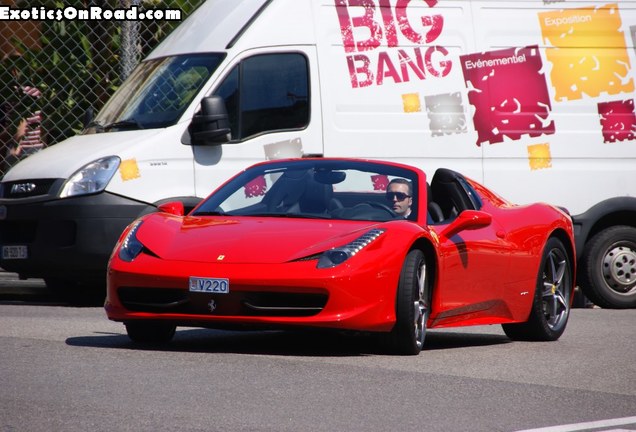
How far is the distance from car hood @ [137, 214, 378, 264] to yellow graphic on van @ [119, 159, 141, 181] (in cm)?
322

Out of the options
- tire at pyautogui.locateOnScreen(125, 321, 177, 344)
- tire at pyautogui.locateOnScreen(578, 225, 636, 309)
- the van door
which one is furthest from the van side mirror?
tire at pyautogui.locateOnScreen(578, 225, 636, 309)

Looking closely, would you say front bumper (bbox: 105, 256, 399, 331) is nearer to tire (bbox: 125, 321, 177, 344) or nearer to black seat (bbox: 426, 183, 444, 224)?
tire (bbox: 125, 321, 177, 344)

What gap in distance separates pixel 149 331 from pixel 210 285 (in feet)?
2.77

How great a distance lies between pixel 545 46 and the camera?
13.6 m

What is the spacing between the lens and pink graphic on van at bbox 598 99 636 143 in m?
13.7

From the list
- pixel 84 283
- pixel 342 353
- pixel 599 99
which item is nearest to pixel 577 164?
pixel 599 99

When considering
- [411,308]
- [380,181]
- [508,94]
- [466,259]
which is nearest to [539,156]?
[508,94]

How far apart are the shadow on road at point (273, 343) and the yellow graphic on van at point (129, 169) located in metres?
2.28

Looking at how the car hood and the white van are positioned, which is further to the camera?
the white van

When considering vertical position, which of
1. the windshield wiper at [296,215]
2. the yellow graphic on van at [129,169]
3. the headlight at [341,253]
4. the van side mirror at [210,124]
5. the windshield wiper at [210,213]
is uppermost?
the van side mirror at [210,124]

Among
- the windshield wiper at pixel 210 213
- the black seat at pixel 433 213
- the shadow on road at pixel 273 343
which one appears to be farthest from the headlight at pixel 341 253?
the windshield wiper at pixel 210 213

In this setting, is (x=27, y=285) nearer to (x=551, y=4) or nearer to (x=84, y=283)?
(x=84, y=283)

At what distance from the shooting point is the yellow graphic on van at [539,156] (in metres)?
13.3

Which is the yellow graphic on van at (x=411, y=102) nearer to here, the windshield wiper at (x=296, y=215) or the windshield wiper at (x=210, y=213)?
the windshield wiper at (x=210, y=213)
